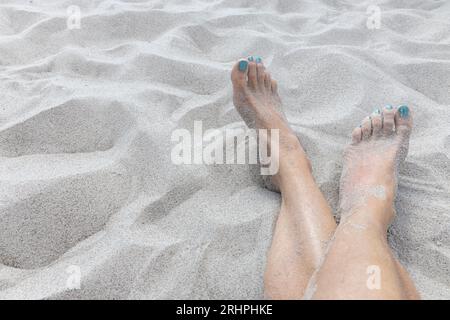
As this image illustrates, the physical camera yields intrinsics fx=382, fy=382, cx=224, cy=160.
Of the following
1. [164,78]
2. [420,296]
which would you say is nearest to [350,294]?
[420,296]

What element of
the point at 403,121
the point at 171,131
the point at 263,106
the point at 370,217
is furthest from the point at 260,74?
the point at 370,217

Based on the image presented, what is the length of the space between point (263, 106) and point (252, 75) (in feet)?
0.54

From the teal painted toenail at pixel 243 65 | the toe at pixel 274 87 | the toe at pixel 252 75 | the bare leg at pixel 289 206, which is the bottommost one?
the bare leg at pixel 289 206

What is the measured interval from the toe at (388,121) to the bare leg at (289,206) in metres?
0.31

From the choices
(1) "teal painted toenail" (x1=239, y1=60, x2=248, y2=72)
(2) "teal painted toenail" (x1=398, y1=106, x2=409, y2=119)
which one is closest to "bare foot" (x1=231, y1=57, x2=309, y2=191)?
(1) "teal painted toenail" (x1=239, y1=60, x2=248, y2=72)

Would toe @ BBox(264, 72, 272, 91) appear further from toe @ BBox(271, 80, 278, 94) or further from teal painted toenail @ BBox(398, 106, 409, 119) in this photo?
teal painted toenail @ BBox(398, 106, 409, 119)

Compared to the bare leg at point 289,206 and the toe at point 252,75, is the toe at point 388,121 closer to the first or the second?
the bare leg at point 289,206

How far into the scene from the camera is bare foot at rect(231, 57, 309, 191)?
1254mm

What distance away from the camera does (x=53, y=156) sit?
1240mm

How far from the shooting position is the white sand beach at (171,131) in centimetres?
93

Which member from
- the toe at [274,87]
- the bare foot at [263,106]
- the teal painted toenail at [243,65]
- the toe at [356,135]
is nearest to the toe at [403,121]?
the toe at [356,135]

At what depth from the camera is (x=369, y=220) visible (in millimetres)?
959

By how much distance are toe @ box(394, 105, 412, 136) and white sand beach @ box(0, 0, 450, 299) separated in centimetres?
8

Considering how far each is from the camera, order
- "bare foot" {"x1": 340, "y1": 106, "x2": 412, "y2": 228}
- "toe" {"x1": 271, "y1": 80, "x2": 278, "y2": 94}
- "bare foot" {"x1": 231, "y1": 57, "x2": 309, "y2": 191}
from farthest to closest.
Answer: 1. "toe" {"x1": 271, "y1": 80, "x2": 278, "y2": 94}
2. "bare foot" {"x1": 231, "y1": 57, "x2": 309, "y2": 191}
3. "bare foot" {"x1": 340, "y1": 106, "x2": 412, "y2": 228}
